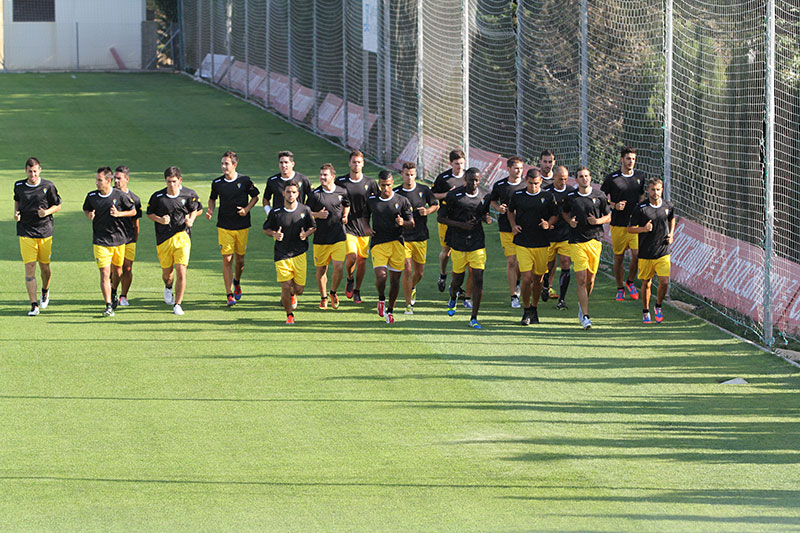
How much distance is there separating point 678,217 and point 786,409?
5.66 metres

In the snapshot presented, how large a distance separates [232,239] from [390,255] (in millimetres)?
2373

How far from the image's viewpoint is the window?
44.4 meters

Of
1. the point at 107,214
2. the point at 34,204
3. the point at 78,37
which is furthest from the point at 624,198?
the point at 78,37

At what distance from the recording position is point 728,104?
1600cm

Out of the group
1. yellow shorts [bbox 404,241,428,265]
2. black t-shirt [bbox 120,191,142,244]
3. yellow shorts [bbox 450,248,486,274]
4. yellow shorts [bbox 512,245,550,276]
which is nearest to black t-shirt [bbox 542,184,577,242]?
yellow shorts [bbox 512,245,550,276]

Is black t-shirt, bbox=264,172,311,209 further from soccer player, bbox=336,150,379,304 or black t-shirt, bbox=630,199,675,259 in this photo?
black t-shirt, bbox=630,199,675,259

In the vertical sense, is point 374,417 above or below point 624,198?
below

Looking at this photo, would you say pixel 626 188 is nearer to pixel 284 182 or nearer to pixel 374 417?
pixel 284 182

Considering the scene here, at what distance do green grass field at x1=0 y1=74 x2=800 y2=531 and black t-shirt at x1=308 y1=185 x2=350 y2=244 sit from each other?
1.03m

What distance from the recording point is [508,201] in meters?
15.0

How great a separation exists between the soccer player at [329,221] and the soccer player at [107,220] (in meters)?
2.39

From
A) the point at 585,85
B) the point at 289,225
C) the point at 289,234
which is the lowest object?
the point at 289,234

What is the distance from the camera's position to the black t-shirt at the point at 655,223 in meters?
14.3

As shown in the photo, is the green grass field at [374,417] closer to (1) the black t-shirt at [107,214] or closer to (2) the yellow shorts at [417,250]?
(2) the yellow shorts at [417,250]
